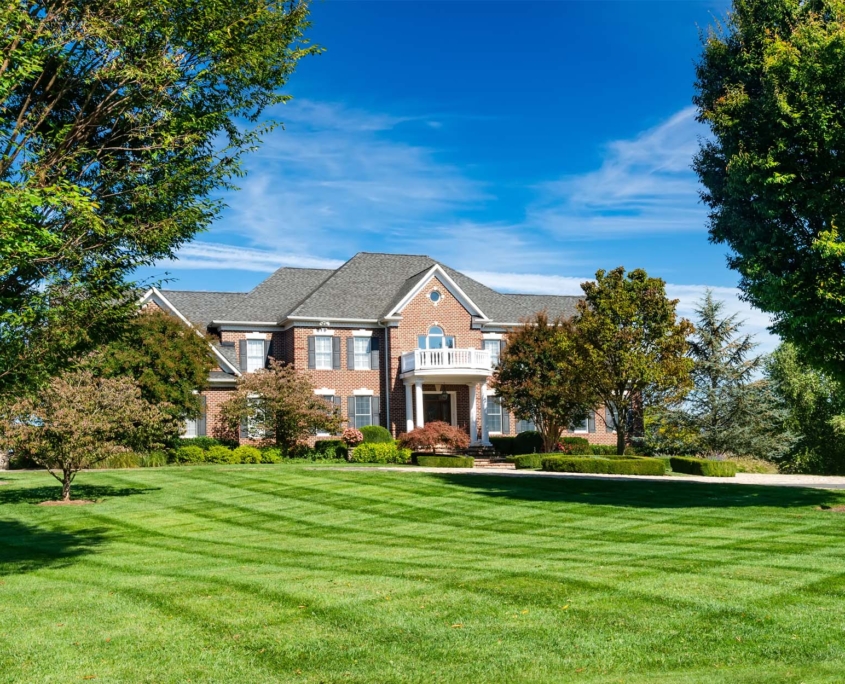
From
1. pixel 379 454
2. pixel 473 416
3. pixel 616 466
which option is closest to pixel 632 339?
pixel 616 466

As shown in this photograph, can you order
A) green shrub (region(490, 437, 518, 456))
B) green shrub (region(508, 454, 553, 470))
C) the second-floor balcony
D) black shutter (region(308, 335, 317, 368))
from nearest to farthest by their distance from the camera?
green shrub (region(508, 454, 553, 470)), the second-floor balcony, black shutter (region(308, 335, 317, 368)), green shrub (region(490, 437, 518, 456))

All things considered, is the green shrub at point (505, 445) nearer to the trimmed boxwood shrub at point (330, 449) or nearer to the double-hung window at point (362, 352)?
the trimmed boxwood shrub at point (330, 449)

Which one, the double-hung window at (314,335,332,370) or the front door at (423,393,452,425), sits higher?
the double-hung window at (314,335,332,370)

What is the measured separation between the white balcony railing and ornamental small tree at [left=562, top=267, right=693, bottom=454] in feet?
38.3

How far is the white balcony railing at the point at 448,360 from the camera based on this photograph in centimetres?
3838

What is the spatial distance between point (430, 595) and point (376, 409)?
30.3 m

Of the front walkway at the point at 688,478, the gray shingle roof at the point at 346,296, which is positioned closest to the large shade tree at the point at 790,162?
the front walkway at the point at 688,478

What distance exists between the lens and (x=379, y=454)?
34000 mm

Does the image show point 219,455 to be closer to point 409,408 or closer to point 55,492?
point 55,492

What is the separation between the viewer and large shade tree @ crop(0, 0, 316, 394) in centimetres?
1117

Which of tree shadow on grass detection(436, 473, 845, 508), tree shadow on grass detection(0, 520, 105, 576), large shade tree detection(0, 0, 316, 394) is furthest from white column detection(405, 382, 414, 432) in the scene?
large shade tree detection(0, 0, 316, 394)

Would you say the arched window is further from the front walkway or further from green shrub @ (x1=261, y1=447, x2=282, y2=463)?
the front walkway

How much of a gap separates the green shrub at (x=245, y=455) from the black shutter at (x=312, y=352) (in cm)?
676

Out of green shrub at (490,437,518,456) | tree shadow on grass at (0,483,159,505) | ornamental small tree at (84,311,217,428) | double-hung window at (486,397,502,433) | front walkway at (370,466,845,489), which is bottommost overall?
front walkway at (370,466,845,489)
